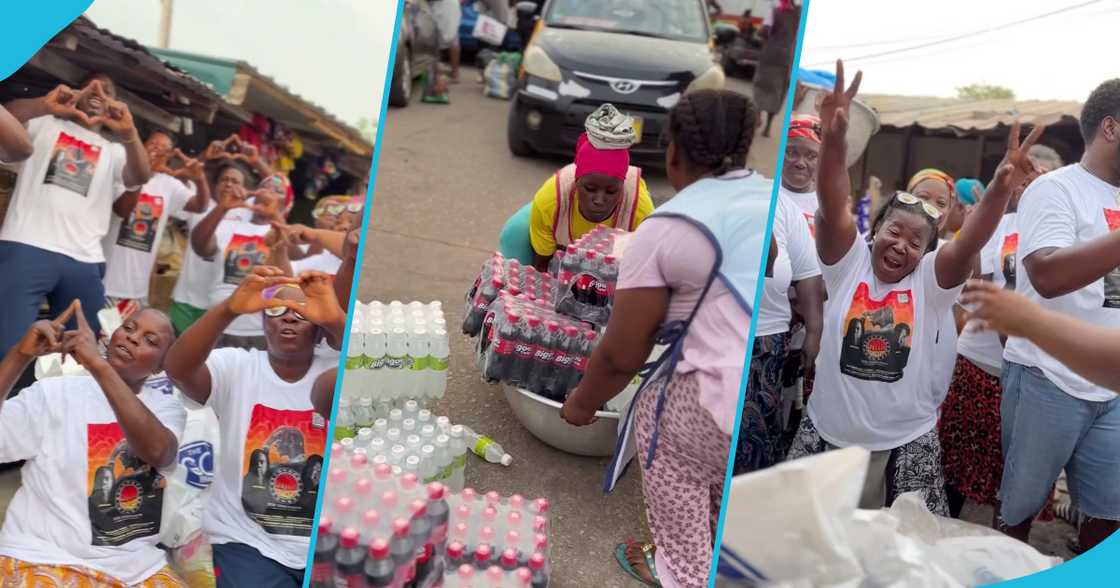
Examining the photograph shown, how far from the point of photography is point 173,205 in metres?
2.06

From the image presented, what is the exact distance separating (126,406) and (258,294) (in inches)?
16.0

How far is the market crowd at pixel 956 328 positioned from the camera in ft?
5.16

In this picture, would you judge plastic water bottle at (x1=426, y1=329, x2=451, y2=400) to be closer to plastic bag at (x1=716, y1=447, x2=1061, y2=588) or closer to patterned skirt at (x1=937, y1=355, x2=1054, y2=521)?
plastic bag at (x1=716, y1=447, x2=1061, y2=588)

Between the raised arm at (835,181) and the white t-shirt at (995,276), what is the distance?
0.31 m

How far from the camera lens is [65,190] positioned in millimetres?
1960

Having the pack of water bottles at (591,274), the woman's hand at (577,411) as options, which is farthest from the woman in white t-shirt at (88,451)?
the pack of water bottles at (591,274)

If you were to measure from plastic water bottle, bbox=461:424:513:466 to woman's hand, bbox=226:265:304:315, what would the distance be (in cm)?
105

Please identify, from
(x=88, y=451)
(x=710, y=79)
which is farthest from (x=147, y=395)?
(x=710, y=79)

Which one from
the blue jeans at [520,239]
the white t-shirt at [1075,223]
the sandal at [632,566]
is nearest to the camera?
the white t-shirt at [1075,223]

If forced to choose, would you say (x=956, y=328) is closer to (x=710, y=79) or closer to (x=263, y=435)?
(x=263, y=435)

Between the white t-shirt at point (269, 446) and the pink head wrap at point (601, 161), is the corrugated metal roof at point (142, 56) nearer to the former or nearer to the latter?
the white t-shirt at point (269, 446)

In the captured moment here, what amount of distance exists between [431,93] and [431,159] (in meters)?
1.45

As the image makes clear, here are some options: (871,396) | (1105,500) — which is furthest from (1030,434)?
(871,396)

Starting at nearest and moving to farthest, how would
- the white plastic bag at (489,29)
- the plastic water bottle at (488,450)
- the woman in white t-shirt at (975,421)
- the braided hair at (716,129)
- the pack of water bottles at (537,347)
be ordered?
the braided hair at (716,129), the woman in white t-shirt at (975,421), the pack of water bottles at (537,347), the plastic water bottle at (488,450), the white plastic bag at (489,29)
